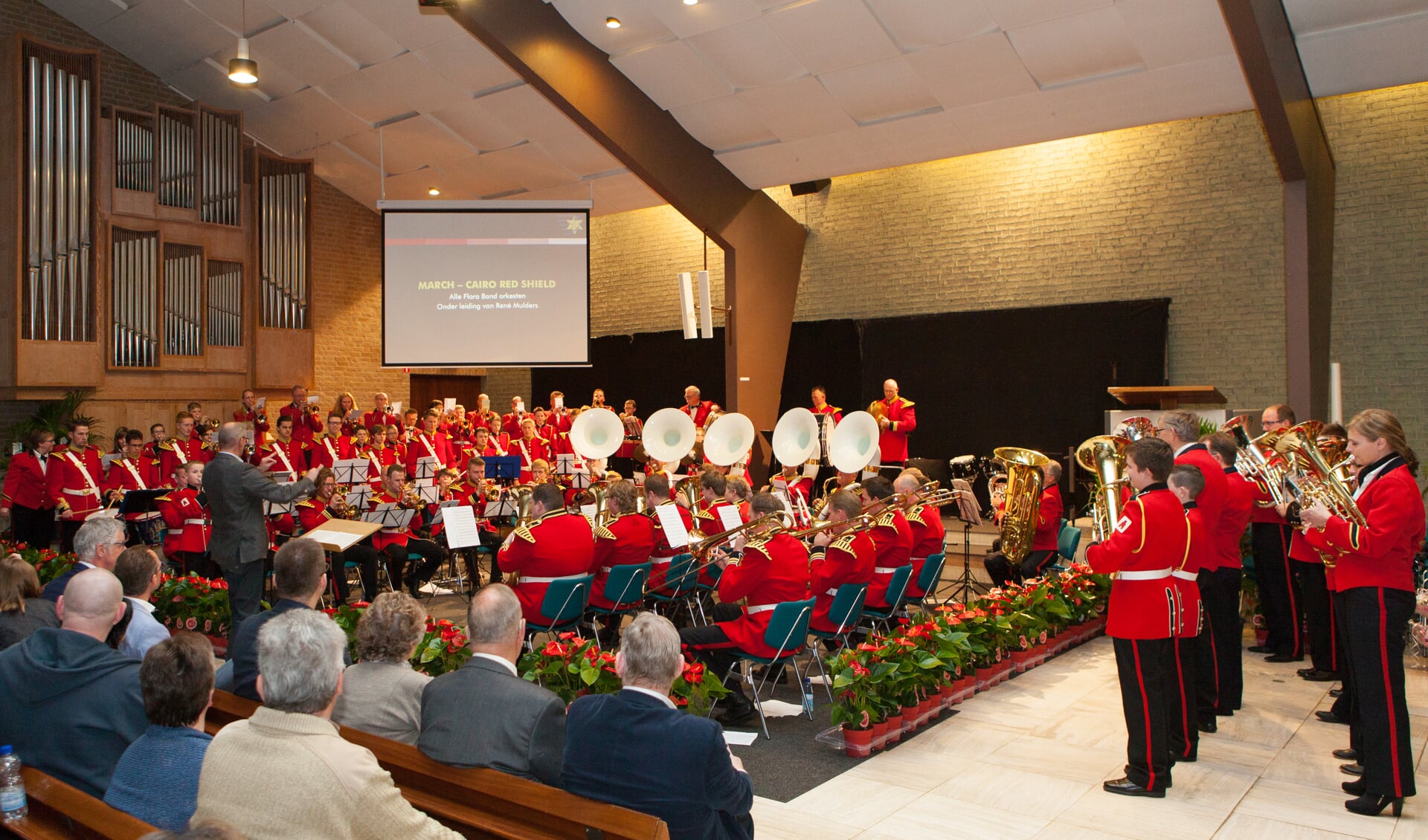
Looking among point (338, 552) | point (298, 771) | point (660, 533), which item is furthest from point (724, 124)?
point (298, 771)

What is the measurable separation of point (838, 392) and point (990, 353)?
226 cm

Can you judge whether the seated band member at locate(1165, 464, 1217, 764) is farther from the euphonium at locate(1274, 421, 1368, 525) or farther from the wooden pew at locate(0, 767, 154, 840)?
the wooden pew at locate(0, 767, 154, 840)

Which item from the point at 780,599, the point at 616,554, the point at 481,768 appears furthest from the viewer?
the point at 616,554

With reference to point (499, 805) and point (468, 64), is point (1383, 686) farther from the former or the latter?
point (468, 64)

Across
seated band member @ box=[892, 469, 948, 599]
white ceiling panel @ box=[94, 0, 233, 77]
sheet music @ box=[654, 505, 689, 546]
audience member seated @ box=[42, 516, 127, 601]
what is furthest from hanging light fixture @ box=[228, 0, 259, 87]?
seated band member @ box=[892, 469, 948, 599]

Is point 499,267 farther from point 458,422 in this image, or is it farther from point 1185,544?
point 1185,544

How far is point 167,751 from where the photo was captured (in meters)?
2.37

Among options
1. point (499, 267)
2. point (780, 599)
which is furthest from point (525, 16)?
point (780, 599)

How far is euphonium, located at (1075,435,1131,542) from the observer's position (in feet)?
14.9

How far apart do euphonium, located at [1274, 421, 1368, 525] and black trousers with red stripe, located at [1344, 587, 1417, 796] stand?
319 mm

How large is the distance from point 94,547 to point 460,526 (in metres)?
2.34

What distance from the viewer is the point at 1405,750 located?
154 inches

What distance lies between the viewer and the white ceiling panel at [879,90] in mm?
9906

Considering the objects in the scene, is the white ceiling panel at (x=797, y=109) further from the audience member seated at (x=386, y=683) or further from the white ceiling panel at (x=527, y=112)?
the audience member seated at (x=386, y=683)
